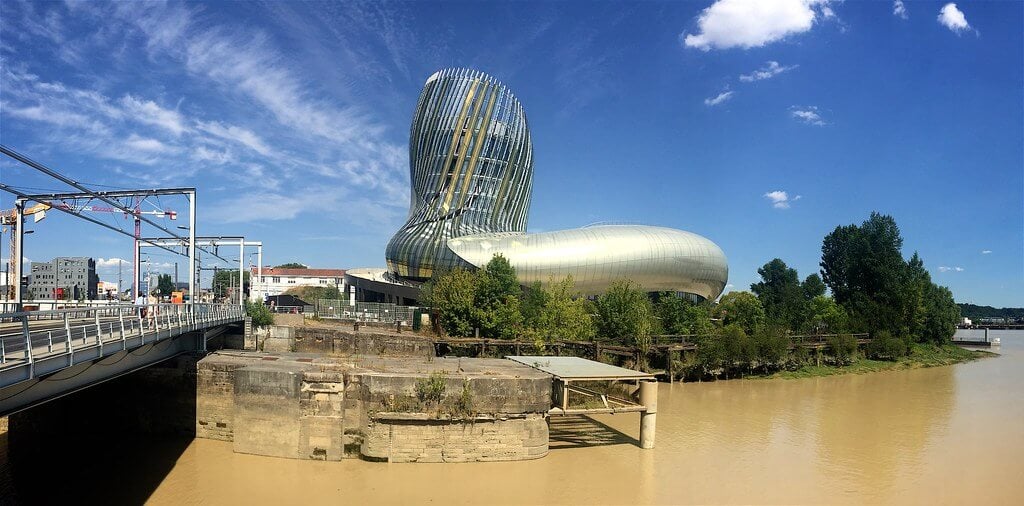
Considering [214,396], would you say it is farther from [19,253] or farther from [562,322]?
[562,322]

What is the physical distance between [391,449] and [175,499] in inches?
201

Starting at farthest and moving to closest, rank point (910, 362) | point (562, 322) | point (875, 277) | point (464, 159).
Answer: point (464, 159) → point (875, 277) → point (910, 362) → point (562, 322)

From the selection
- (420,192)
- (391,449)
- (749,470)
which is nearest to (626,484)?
(749,470)

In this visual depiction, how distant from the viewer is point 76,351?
10234mm

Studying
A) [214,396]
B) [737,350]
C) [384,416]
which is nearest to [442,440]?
[384,416]

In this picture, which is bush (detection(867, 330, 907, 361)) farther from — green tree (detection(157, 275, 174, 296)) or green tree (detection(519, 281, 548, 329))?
green tree (detection(157, 275, 174, 296))

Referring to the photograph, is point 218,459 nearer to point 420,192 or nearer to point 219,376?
point 219,376

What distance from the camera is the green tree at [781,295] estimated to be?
49.2 metres

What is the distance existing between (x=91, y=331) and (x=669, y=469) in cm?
1613

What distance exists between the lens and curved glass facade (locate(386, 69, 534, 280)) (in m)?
58.9

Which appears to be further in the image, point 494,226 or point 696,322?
point 494,226

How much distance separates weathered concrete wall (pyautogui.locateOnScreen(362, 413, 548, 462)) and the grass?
26.1 metres

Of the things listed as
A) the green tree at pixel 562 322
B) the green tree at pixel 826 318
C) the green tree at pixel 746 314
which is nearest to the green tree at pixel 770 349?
the green tree at pixel 746 314

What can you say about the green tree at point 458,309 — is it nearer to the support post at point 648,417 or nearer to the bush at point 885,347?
the support post at point 648,417
